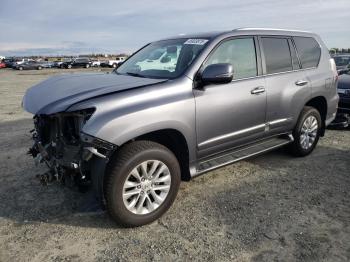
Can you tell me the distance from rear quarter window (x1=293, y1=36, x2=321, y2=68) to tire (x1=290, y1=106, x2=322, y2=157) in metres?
0.69

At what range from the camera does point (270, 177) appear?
470cm

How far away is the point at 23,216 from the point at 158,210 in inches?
57.0

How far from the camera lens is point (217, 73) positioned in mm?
3564

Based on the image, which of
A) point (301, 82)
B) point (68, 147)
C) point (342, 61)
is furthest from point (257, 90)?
point (342, 61)

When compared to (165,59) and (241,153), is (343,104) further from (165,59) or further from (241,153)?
(165,59)

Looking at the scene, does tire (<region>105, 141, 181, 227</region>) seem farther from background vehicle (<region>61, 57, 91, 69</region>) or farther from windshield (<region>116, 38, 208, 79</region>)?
background vehicle (<region>61, 57, 91, 69</region>)

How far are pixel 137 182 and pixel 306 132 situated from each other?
10.4 ft

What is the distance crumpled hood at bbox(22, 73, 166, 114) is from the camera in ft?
10.2

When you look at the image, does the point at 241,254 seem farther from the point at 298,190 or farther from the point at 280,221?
the point at 298,190

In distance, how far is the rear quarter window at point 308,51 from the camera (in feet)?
16.8

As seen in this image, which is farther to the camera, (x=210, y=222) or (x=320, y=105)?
(x=320, y=105)

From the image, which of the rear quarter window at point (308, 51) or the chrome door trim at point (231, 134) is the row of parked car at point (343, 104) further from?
the chrome door trim at point (231, 134)

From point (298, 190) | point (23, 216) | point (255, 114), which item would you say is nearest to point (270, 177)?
point (298, 190)

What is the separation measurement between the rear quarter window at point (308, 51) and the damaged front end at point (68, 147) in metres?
3.41
